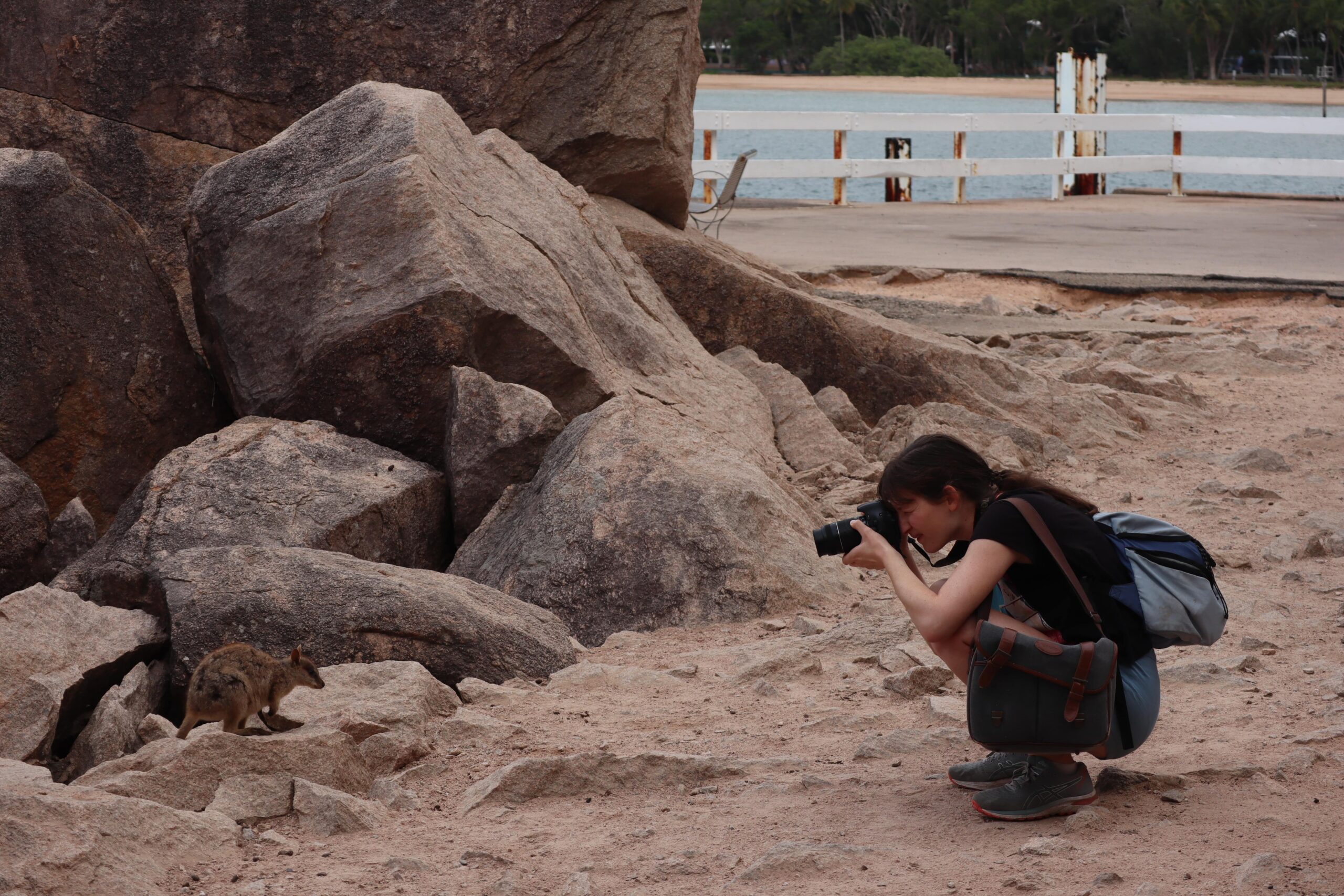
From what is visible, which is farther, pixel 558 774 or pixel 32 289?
pixel 32 289

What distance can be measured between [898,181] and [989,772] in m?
20.0

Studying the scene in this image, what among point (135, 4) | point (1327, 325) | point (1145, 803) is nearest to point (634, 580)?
point (1145, 803)

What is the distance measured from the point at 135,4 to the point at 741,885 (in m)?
6.92

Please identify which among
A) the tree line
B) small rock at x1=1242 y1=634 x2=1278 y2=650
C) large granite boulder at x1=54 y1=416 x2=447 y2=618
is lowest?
small rock at x1=1242 y1=634 x2=1278 y2=650

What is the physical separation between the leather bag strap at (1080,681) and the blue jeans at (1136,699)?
170 millimetres

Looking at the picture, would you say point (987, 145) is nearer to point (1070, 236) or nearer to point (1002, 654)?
point (1070, 236)

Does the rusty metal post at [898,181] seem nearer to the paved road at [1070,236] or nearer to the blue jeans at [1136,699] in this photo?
the paved road at [1070,236]

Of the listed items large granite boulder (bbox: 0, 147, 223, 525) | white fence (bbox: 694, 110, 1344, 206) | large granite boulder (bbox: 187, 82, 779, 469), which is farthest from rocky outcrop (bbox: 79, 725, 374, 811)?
white fence (bbox: 694, 110, 1344, 206)

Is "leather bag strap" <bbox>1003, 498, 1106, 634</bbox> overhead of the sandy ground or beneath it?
overhead

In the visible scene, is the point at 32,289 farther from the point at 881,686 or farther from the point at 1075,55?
the point at 1075,55

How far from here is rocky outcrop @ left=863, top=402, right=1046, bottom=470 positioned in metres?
7.83

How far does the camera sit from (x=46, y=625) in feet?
15.5

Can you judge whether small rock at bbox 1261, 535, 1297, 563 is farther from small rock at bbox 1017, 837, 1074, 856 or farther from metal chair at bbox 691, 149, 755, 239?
metal chair at bbox 691, 149, 755, 239

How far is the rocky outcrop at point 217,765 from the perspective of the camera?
377 centimetres
